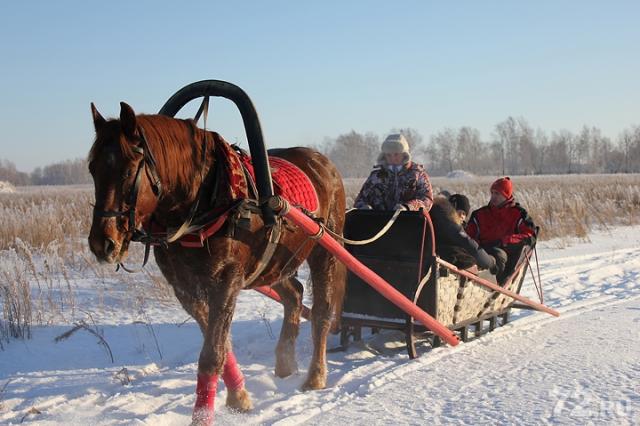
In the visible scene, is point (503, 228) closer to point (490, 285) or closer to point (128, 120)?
point (490, 285)

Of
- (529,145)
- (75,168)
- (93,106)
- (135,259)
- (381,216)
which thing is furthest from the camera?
(529,145)

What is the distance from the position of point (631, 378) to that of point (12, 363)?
4.82 meters

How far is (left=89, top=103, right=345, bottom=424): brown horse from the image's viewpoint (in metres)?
3.43

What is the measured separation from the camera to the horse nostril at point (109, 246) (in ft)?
11.1

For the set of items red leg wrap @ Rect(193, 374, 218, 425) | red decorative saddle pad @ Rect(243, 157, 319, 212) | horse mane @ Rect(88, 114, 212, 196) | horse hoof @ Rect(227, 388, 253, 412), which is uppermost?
horse mane @ Rect(88, 114, 212, 196)

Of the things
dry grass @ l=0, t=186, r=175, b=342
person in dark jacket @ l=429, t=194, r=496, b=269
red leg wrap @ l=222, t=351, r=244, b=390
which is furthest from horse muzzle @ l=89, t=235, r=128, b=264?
person in dark jacket @ l=429, t=194, r=496, b=269

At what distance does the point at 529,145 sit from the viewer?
112 metres

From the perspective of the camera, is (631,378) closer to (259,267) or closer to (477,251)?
(477,251)

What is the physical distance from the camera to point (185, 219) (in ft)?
12.7

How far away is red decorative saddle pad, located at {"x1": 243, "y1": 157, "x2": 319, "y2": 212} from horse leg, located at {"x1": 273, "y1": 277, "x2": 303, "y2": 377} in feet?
2.59

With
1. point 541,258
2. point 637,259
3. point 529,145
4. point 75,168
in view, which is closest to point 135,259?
point 541,258

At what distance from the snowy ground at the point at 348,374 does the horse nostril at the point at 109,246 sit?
1183 mm

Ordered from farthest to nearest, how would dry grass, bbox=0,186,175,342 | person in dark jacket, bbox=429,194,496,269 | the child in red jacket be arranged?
the child in red jacket < dry grass, bbox=0,186,175,342 < person in dark jacket, bbox=429,194,496,269

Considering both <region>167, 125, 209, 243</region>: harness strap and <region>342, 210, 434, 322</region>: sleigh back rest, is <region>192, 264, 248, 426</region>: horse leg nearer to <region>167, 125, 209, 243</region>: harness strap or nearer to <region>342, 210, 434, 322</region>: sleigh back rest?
<region>167, 125, 209, 243</region>: harness strap
